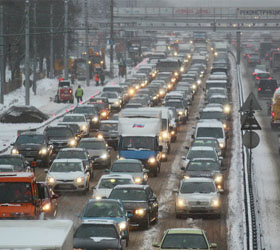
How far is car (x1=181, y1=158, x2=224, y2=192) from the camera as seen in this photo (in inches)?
1516

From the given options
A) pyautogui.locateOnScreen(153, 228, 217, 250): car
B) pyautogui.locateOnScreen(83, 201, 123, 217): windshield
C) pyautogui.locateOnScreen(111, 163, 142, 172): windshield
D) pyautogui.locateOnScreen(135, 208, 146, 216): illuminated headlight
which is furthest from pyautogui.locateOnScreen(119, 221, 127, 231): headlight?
pyautogui.locateOnScreen(111, 163, 142, 172): windshield

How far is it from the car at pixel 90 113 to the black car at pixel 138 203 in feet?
95.3

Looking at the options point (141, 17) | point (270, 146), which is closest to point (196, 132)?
point (270, 146)

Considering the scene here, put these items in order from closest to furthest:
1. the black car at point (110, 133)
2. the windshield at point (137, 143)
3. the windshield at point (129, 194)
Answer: the windshield at point (129, 194), the windshield at point (137, 143), the black car at point (110, 133)

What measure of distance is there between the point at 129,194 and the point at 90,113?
30249 millimetres

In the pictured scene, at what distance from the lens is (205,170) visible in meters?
39.0

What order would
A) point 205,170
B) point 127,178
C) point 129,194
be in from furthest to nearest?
point 205,170 → point 127,178 → point 129,194

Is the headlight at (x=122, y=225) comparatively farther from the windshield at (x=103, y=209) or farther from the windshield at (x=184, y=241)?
the windshield at (x=184, y=241)

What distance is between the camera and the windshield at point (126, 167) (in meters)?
38.1

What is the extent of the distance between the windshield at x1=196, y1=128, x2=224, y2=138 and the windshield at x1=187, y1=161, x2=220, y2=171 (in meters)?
11.2

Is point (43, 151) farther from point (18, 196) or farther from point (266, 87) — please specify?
point (266, 87)

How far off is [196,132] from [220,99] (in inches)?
788

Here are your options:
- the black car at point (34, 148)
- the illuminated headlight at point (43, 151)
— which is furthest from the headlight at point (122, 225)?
the illuminated headlight at point (43, 151)

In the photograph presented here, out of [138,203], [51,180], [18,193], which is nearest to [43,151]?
[51,180]
